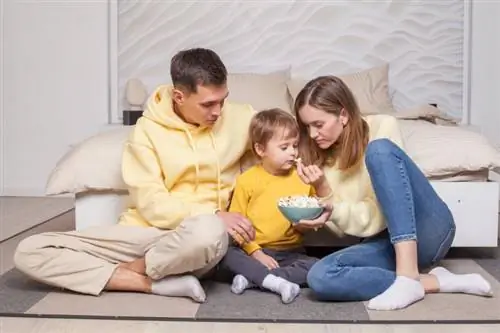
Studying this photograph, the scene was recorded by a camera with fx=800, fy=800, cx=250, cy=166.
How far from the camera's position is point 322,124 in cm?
223

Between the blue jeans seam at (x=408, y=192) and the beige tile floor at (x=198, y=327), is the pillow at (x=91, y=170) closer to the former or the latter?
the beige tile floor at (x=198, y=327)

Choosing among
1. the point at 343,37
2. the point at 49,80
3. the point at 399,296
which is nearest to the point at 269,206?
the point at 399,296

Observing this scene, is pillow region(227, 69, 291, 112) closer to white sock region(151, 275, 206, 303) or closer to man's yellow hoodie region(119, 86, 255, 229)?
man's yellow hoodie region(119, 86, 255, 229)

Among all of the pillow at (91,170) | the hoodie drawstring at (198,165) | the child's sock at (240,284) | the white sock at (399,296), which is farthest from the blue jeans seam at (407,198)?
the pillow at (91,170)

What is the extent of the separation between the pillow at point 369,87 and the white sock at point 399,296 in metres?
2.01

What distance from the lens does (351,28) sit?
15.1 ft

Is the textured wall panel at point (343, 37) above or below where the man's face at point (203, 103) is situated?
above

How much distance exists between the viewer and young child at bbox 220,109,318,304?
7.38 feet

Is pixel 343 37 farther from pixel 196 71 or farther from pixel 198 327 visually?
pixel 198 327

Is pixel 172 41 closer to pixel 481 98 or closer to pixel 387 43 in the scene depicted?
pixel 387 43

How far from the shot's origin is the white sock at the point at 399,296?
2047 mm

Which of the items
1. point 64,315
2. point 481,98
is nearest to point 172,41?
point 481,98

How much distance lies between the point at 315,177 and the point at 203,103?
15.1 inches

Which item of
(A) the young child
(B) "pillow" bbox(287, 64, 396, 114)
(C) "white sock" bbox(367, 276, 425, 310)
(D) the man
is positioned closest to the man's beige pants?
(D) the man
